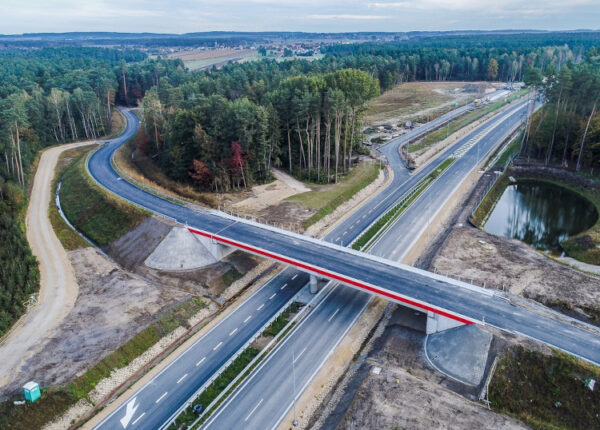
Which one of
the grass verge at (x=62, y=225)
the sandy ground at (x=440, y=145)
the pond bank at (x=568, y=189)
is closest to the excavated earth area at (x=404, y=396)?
the pond bank at (x=568, y=189)

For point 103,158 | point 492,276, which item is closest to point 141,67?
point 103,158

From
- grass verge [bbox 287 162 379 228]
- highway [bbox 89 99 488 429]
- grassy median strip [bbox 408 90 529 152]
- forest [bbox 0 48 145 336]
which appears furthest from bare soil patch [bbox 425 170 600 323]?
forest [bbox 0 48 145 336]

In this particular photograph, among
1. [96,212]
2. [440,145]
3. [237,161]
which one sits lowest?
[440,145]

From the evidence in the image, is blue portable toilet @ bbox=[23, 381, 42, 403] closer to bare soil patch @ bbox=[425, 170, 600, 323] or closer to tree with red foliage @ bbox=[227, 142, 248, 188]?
bare soil patch @ bbox=[425, 170, 600, 323]

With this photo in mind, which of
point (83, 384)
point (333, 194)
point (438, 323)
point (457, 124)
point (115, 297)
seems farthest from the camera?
point (457, 124)

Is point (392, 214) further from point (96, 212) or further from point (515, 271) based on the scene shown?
point (96, 212)

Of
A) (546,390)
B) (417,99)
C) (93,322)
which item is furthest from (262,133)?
(417,99)
